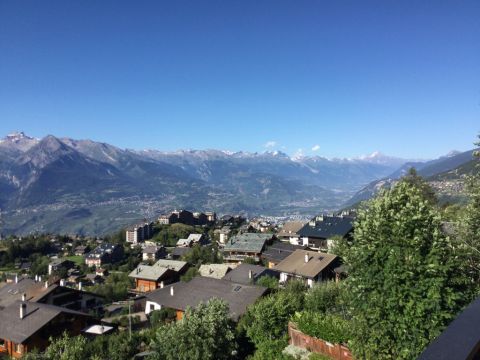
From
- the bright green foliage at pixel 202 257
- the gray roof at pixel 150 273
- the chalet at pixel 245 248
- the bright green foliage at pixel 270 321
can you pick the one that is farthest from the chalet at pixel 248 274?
the bright green foliage at pixel 270 321

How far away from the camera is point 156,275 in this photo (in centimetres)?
6319

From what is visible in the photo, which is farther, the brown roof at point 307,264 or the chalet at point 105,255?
the chalet at point 105,255

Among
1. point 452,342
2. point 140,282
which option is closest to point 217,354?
point 452,342

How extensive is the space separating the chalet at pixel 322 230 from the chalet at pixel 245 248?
730 cm

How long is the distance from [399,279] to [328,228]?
5922 cm

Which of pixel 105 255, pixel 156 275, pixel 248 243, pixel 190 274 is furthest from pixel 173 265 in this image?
pixel 105 255

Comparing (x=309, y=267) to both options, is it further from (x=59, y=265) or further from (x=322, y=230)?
(x=59, y=265)

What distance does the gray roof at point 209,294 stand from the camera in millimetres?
33344

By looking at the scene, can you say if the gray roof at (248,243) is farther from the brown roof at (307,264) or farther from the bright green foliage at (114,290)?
the brown roof at (307,264)

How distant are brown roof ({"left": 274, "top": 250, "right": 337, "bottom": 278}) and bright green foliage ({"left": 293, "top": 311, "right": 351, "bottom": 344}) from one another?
25931mm

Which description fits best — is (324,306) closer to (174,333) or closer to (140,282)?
(174,333)

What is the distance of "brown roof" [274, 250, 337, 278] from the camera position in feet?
146

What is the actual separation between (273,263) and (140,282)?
2076 cm

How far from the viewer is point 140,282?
6456 cm
